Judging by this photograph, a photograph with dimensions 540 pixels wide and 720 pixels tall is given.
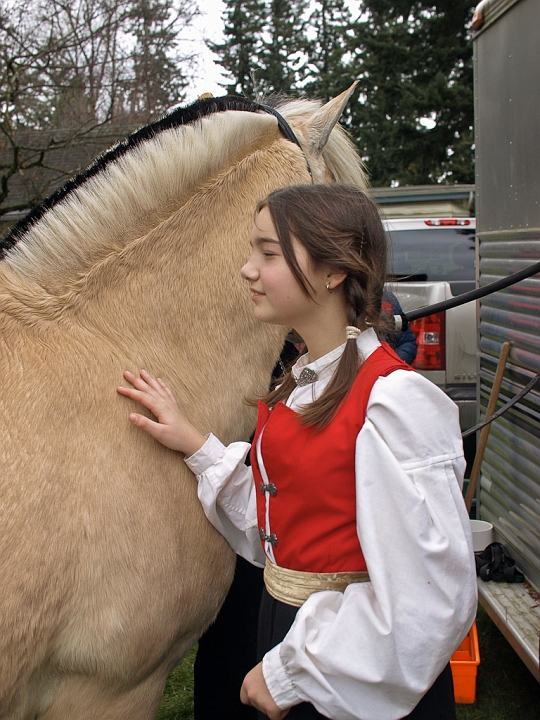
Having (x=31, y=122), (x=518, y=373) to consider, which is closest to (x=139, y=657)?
(x=518, y=373)

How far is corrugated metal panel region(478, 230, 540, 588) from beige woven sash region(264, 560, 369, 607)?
5.57 feet

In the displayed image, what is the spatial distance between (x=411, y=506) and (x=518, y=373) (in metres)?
2.04

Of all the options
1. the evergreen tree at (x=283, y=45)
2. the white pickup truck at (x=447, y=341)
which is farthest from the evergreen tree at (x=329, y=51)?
the white pickup truck at (x=447, y=341)

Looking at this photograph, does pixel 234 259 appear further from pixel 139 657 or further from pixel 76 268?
pixel 139 657

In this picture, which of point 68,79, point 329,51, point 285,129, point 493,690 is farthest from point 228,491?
point 329,51

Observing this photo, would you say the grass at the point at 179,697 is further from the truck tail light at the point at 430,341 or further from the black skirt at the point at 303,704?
the truck tail light at the point at 430,341

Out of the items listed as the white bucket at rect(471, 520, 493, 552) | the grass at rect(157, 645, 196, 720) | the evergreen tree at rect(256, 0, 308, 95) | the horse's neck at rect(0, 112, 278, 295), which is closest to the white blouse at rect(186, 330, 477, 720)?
the horse's neck at rect(0, 112, 278, 295)

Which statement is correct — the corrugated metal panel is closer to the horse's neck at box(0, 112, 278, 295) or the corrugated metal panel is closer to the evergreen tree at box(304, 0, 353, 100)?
the horse's neck at box(0, 112, 278, 295)

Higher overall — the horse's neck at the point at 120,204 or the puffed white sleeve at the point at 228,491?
the horse's neck at the point at 120,204

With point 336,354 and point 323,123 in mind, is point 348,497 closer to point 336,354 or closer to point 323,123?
point 336,354

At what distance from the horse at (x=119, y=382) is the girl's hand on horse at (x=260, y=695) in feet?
1.38

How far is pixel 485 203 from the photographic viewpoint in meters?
3.36

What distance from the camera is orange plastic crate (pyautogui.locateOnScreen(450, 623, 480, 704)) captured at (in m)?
2.88

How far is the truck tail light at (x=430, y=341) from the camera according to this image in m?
4.93
